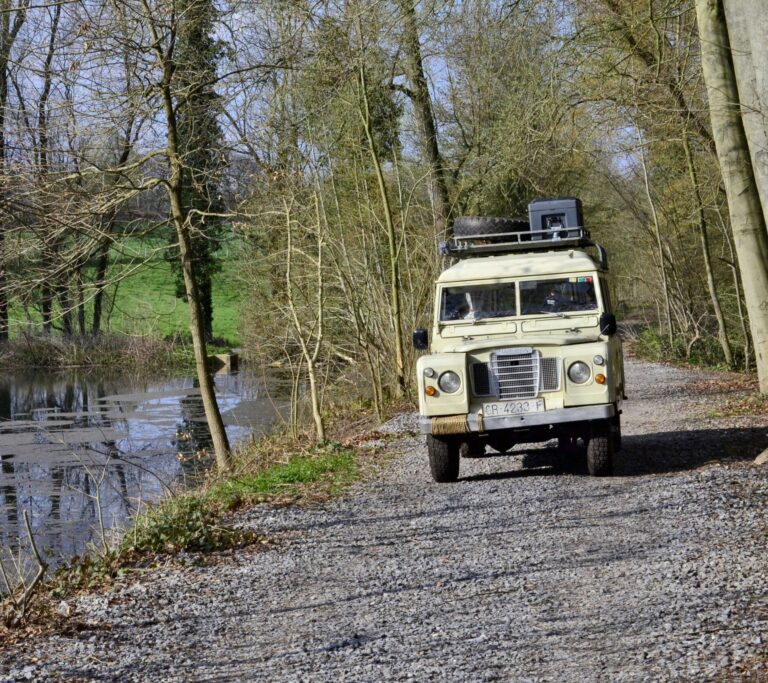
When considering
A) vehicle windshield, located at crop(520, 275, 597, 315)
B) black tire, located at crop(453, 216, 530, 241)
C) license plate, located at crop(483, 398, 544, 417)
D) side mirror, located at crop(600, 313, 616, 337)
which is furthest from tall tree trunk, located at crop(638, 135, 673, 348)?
license plate, located at crop(483, 398, 544, 417)

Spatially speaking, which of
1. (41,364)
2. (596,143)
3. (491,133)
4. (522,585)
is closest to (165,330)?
(41,364)

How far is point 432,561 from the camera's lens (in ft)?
24.5

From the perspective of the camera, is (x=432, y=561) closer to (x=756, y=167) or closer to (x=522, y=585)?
(x=522, y=585)

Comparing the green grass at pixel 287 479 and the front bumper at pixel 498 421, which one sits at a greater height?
the front bumper at pixel 498 421

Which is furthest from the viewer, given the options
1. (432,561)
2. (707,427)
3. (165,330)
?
(165,330)

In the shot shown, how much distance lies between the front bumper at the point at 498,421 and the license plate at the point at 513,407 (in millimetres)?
39

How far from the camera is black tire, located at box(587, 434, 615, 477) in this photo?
10.4m

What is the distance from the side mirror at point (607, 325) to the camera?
10.7 meters

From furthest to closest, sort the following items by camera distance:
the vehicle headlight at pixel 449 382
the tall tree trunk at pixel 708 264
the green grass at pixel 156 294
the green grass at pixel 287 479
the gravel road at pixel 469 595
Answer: the tall tree trunk at pixel 708 264
the green grass at pixel 156 294
the green grass at pixel 287 479
the vehicle headlight at pixel 449 382
the gravel road at pixel 469 595

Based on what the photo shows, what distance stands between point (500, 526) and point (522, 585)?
1.91 metres

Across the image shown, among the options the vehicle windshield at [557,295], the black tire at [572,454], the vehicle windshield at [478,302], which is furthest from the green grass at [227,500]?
the vehicle windshield at [557,295]

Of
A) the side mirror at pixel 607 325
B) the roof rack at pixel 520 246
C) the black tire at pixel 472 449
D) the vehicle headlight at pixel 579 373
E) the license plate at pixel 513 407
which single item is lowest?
the black tire at pixel 472 449

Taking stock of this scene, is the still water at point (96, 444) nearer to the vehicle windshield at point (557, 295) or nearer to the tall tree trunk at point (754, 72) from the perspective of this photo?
the vehicle windshield at point (557, 295)

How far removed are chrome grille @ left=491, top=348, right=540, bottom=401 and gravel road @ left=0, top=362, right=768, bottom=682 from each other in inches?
37.1
